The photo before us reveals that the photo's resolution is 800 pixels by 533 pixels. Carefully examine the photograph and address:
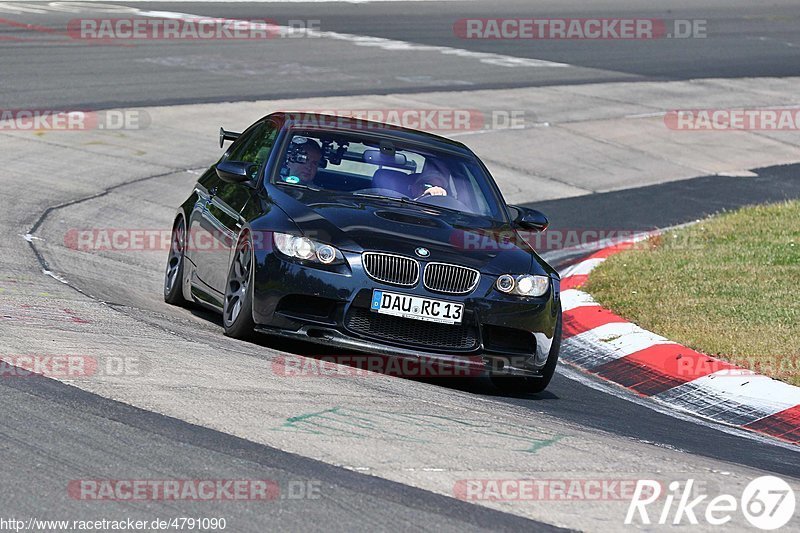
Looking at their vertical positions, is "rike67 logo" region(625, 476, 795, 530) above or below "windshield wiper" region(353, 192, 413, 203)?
below

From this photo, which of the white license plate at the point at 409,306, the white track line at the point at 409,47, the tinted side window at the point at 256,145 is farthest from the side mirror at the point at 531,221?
the white track line at the point at 409,47

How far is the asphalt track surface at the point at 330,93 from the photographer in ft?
15.9

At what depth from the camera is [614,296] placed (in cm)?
1084

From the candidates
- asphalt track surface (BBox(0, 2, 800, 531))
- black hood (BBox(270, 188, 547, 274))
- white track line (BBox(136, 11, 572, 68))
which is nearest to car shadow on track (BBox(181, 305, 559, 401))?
asphalt track surface (BBox(0, 2, 800, 531))

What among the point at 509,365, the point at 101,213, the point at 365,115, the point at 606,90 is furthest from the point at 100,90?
the point at 509,365

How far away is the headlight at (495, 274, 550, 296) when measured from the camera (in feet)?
25.6

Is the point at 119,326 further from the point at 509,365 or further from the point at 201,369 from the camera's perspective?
the point at 509,365

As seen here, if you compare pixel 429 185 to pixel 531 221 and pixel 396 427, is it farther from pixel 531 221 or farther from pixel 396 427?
pixel 396 427

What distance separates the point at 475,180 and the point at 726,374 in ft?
6.83

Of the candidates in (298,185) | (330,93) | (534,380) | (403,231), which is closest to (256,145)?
(298,185)

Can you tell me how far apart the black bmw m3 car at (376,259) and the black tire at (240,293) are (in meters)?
0.01

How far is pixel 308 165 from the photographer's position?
28.8 feet

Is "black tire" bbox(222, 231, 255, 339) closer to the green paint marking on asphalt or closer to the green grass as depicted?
the green paint marking on asphalt

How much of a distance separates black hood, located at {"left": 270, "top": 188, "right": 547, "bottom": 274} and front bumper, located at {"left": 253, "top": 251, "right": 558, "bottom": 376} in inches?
6.6
